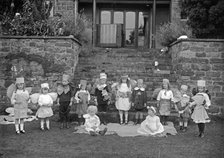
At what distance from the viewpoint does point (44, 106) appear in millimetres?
8008

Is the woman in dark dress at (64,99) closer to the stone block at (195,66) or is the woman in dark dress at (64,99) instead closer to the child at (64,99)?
the child at (64,99)

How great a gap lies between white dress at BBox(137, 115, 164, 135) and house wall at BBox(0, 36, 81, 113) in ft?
13.3

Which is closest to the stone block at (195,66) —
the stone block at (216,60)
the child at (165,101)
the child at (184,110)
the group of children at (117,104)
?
the stone block at (216,60)

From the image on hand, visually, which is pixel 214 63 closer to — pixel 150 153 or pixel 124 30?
pixel 150 153

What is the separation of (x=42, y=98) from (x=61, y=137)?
1378mm

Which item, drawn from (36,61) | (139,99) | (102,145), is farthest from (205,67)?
(36,61)

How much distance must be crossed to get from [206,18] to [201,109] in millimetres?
6437

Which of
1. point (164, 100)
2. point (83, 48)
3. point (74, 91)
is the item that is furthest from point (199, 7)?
point (74, 91)

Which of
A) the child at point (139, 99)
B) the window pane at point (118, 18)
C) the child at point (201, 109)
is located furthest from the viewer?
the window pane at point (118, 18)

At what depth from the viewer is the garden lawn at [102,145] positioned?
566cm

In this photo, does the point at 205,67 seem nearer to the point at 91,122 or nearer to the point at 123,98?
the point at 123,98

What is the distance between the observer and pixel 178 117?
29.2 ft

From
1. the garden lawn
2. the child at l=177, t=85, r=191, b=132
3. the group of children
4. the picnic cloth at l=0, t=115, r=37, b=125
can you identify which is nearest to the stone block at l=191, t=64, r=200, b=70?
the group of children

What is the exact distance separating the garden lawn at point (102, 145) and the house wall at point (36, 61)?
2870 mm
